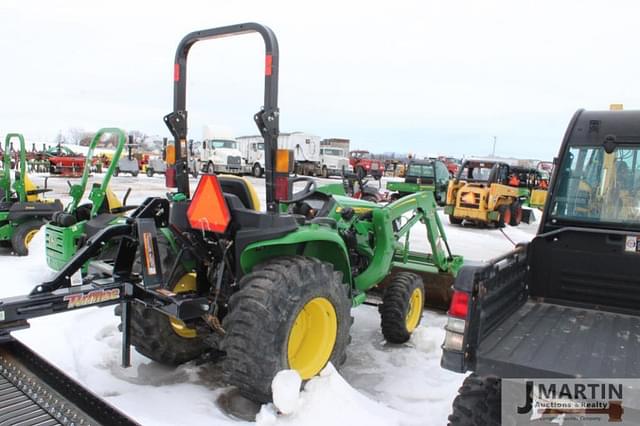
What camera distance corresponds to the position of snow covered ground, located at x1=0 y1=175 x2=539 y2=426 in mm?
3348

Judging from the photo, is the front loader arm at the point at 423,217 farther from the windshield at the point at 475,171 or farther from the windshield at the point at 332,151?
the windshield at the point at 332,151

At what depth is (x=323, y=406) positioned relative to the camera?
133 inches

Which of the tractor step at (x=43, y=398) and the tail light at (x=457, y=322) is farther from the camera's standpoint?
the tail light at (x=457, y=322)

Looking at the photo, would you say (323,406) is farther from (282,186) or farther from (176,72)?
(176,72)

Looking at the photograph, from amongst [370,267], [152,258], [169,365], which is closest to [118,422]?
[152,258]

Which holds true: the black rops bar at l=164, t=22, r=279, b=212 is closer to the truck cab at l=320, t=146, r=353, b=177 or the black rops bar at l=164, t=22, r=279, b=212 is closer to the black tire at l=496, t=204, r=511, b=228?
the black tire at l=496, t=204, r=511, b=228

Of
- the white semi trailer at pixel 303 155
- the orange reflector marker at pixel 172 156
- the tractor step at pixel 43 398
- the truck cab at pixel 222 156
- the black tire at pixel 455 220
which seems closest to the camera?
the tractor step at pixel 43 398

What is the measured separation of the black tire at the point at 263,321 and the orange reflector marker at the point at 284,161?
627 millimetres

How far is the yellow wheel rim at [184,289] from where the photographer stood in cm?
408

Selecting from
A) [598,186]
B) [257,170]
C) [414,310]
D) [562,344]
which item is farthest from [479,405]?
[257,170]

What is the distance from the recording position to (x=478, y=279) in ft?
8.18

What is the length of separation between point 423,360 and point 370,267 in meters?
0.96

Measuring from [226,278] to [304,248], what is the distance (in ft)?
2.08

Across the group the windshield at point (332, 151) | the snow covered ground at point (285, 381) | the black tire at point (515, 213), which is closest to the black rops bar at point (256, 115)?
the snow covered ground at point (285, 381)
